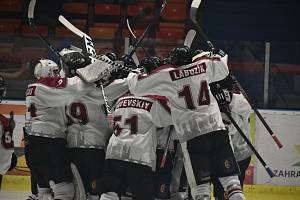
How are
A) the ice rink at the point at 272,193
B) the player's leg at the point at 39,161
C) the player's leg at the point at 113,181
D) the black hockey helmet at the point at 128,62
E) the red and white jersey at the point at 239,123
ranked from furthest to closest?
the ice rink at the point at 272,193 < the black hockey helmet at the point at 128,62 < the red and white jersey at the point at 239,123 < the player's leg at the point at 39,161 < the player's leg at the point at 113,181

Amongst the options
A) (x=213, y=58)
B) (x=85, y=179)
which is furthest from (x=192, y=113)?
(x=85, y=179)

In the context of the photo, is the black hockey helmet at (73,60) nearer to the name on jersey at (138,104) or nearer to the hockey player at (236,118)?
the name on jersey at (138,104)

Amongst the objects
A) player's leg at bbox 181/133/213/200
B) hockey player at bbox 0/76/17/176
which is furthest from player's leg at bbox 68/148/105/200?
player's leg at bbox 181/133/213/200

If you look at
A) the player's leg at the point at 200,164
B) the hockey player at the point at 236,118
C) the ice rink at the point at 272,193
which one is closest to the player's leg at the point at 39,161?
the player's leg at the point at 200,164

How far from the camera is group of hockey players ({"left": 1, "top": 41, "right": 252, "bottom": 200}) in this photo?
404 centimetres

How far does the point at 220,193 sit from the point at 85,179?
0.96 m

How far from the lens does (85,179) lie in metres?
4.45

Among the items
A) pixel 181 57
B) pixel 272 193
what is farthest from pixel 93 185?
pixel 272 193

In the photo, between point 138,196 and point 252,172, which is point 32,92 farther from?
point 252,172

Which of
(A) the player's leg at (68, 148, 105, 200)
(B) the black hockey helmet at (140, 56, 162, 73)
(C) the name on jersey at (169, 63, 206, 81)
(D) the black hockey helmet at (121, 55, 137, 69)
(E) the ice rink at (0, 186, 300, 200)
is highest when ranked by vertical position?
(D) the black hockey helmet at (121, 55, 137, 69)

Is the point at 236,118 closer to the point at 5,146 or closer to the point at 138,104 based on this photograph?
the point at 138,104

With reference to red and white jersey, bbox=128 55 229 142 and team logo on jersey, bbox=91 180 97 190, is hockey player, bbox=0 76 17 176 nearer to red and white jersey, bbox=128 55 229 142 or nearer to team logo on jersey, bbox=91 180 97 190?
team logo on jersey, bbox=91 180 97 190

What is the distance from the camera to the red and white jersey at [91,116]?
444 centimetres

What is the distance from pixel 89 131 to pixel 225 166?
0.96 metres
